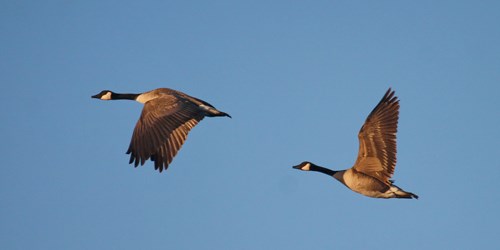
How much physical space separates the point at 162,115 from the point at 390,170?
520cm

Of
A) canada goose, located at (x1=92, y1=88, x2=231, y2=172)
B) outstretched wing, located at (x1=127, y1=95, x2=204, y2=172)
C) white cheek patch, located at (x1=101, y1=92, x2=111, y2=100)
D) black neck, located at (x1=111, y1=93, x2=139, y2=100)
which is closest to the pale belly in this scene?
canada goose, located at (x1=92, y1=88, x2=231, y2=172)

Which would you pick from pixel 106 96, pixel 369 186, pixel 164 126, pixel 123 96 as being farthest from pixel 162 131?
pixel 106 96

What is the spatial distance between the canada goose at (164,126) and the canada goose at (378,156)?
3185 mm

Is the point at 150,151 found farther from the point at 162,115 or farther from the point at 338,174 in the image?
the point at 338,174

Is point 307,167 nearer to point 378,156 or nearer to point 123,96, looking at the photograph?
point 378,156

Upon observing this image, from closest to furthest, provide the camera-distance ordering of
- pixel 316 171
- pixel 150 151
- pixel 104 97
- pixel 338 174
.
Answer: pixel 150 151 < pixel 338 174 < pixel 316 171 < pixel 104 97

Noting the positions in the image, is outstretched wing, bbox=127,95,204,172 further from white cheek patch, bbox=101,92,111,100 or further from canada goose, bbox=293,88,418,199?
white cheek patch, bbox=101,92,111,100

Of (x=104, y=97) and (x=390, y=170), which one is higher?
(x=104, y=97)

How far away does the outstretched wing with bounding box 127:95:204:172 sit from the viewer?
1745 centimetres

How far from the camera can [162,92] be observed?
19109 millimetres

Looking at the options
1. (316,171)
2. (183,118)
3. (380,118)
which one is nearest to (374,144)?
(380,118)

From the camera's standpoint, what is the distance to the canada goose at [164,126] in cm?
1747

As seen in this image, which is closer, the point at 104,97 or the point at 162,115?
the point at 162,115

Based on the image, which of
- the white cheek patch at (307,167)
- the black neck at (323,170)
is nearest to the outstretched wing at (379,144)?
the black neck at (323,170)
